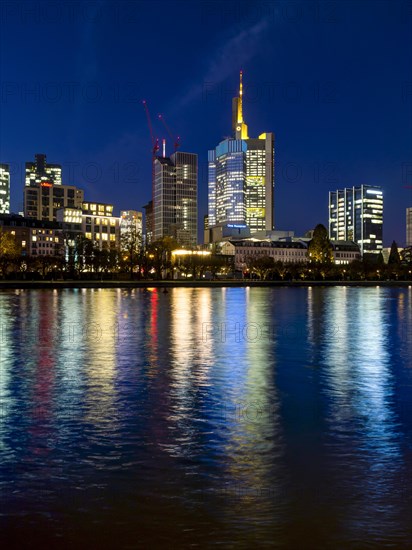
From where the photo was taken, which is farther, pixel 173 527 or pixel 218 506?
pixel 218 506

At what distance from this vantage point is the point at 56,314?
52094 millimetres

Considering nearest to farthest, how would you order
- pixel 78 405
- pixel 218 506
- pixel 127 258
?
pixel 218 506, pixel 78 405, pixel 127 258

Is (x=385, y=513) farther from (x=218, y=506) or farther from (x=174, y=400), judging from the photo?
(x=174, y=400)

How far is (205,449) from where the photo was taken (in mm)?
13109

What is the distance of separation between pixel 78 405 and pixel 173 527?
8855 mm

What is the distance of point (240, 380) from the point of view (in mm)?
21609

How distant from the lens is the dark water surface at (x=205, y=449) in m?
9.18

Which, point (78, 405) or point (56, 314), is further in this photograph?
point (56, 314)

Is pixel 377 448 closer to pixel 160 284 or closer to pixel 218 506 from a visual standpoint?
pixel 218 506

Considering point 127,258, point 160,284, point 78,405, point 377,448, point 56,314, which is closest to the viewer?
point 377,448

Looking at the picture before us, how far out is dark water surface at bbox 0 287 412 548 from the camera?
918 centimetres

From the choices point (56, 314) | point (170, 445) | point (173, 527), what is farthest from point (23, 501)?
point (56, 314)

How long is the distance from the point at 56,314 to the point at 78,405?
35838mm

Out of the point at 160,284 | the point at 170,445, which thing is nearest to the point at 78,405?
the point at 170,445
